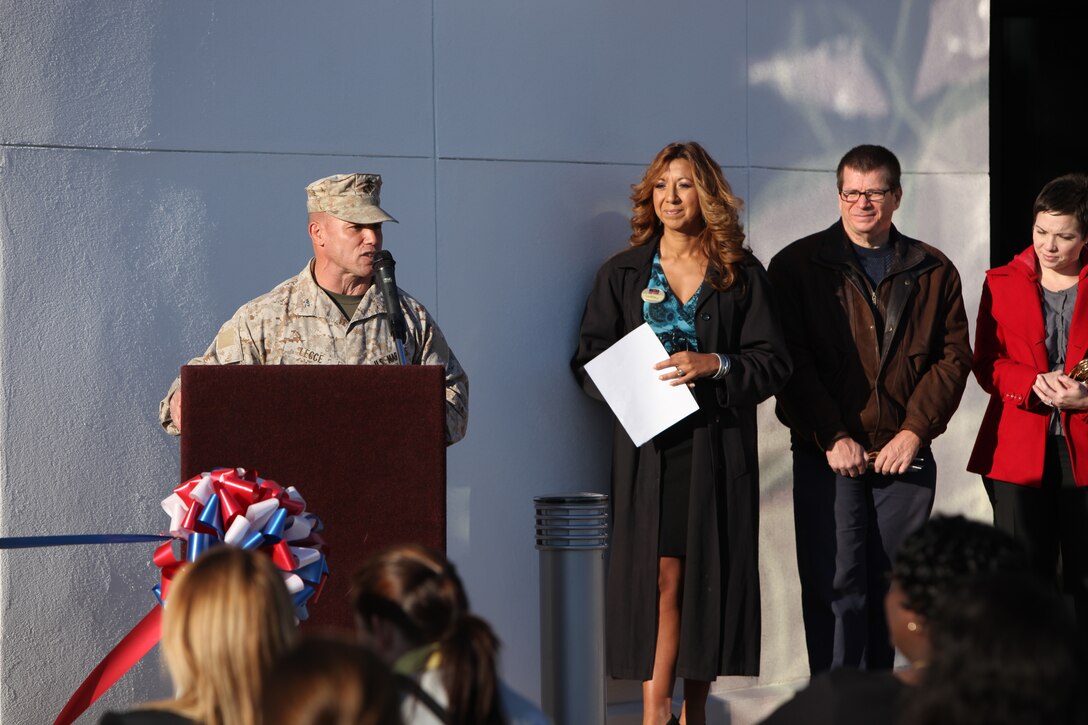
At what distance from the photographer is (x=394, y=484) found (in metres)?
3.92

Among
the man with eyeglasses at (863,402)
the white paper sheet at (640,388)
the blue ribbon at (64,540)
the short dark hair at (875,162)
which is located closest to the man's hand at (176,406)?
the blue ribbon at (64,540)

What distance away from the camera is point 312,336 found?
430cm

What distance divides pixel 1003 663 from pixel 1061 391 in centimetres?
342

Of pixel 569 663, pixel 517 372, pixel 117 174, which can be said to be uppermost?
pixel 117 174

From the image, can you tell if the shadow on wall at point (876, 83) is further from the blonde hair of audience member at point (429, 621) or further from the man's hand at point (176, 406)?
the blonde hair of audience member at point (429, 621)

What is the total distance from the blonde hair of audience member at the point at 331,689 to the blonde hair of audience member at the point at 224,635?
0.39m

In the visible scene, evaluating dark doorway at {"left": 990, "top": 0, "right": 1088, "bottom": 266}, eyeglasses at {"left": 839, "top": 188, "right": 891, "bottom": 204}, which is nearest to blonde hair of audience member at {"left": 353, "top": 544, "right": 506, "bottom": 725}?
eyeglasses at {"left": 839, "top": 188, "right": 891, "bottom": 204}

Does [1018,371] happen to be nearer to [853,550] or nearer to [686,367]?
[853,550]

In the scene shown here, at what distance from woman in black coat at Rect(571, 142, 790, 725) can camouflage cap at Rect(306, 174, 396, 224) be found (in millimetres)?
1205

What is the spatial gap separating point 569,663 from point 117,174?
2.07 metres

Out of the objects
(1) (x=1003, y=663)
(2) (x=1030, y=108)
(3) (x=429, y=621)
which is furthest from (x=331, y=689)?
(2) (x=1030, y=108)

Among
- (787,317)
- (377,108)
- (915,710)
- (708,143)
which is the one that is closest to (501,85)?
(377,108)

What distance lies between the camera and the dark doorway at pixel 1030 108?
7543mm

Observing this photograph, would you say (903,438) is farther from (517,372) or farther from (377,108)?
(377,108)
